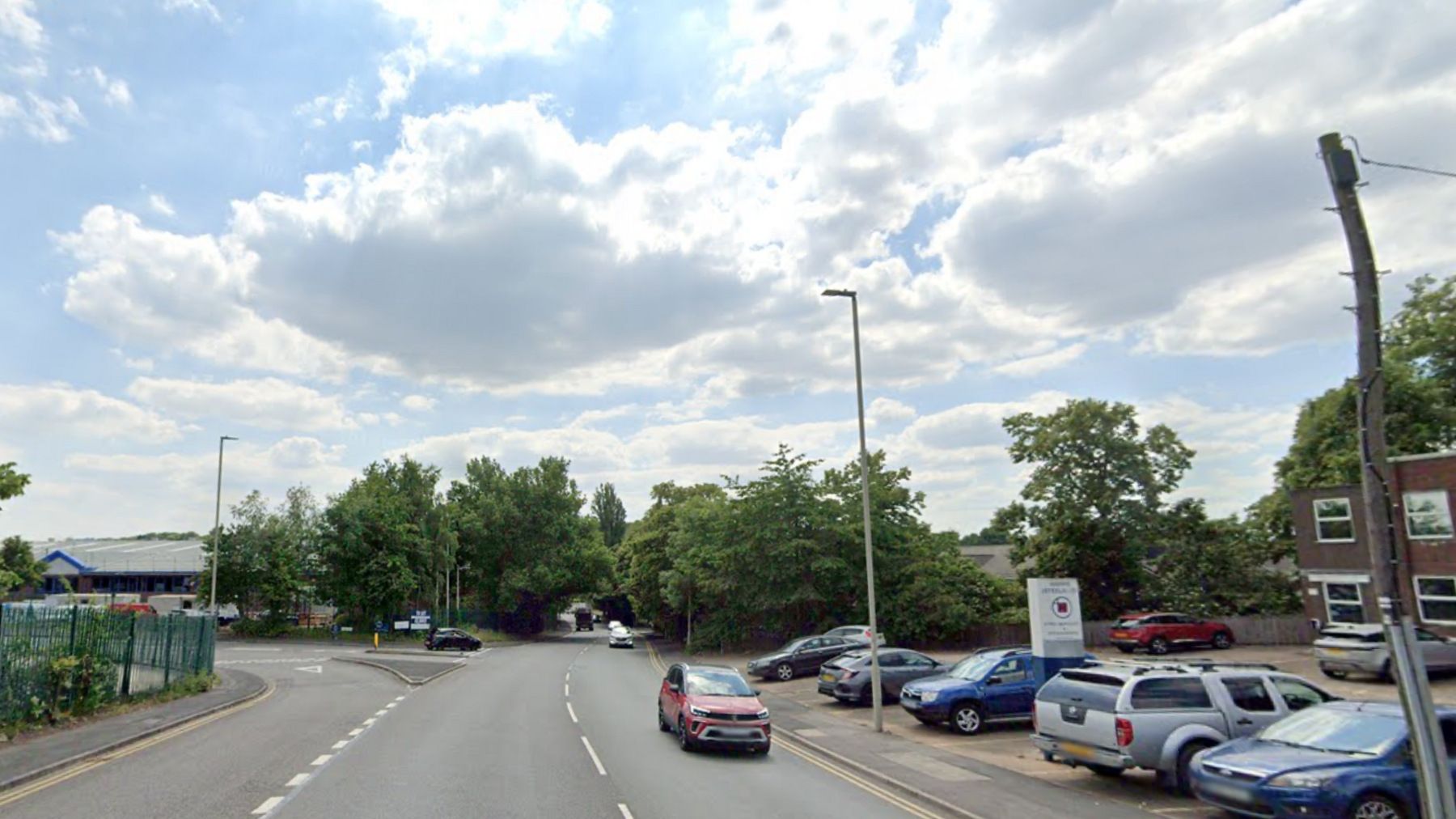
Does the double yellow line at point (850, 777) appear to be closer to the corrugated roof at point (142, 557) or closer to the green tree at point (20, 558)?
the green tree at point (20, 558)

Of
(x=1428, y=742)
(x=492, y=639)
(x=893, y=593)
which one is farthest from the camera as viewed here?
(x=492, y=639)

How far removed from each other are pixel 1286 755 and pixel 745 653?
1372 inches

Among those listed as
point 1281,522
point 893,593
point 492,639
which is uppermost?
point 1281,522

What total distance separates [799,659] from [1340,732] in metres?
21.4

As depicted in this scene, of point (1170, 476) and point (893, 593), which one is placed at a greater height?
point (1170, 476)

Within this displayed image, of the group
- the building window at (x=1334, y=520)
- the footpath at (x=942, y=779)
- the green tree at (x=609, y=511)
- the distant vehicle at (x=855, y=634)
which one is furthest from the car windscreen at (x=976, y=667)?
the green tree at (x=609, y=511)

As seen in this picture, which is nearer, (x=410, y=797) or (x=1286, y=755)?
(x=1286, y=755)

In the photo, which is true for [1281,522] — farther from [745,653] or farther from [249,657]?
[249,657]

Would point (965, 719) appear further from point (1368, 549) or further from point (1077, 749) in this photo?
point (1368, 549)

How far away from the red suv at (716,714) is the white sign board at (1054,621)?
650 centimetres

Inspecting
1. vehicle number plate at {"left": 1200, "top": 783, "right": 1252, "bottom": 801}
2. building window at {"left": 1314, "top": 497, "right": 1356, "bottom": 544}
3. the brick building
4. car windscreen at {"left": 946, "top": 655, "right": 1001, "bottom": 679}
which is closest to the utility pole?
vehicle number plate at {"left": 1200, "top": 783, "right": 1252, "bottom": 801}

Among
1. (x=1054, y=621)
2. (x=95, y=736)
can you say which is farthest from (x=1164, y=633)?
(x=95, y=736)

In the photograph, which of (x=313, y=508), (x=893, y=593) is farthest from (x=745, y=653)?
(x=313, y=508)

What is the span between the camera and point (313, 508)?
6638 cm
